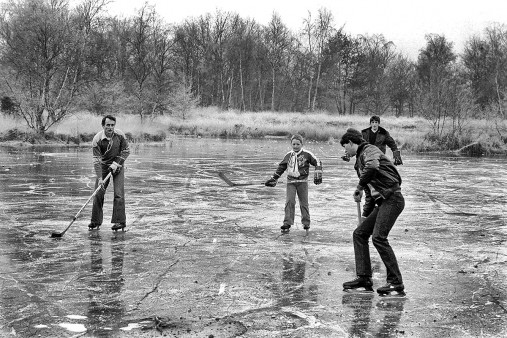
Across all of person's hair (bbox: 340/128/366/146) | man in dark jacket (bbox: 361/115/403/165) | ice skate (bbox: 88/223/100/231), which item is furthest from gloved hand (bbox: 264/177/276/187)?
person's hair (bbox: 340/128/366/146)

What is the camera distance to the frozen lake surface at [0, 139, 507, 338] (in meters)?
5.74

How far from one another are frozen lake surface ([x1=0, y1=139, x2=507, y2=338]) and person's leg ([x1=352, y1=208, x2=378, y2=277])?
1.03 ft

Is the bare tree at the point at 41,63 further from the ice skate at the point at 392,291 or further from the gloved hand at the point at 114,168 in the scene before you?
the ice skate at the point at 392,291

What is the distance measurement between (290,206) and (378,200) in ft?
13.2

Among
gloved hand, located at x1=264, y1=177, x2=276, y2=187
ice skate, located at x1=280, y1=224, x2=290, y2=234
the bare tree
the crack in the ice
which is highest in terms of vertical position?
the bare tree

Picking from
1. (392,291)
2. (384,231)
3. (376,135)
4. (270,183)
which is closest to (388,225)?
(384,231)

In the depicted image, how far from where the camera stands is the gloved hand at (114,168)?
10633 millimetres

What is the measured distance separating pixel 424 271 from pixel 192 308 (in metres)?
3.21

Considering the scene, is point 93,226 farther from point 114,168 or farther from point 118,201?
point 114,168

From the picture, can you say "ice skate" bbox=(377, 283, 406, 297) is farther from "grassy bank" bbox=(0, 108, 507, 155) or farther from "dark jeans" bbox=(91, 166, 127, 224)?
"grassy bank" bbox=(0, 108, 507, 155)

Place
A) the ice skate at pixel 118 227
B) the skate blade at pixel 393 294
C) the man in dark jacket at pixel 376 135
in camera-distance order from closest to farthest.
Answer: the skate blade at pixel 393 294
the ice skate at pixel 118 227
the man in dark jacket at pixel 376 135

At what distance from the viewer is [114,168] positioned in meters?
10.6

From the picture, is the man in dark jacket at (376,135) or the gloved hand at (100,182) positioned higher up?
the man in dark jacket at (376,135)

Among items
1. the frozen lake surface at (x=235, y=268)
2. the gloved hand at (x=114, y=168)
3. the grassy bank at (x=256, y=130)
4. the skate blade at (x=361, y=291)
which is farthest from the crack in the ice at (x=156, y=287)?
the grassy bank at (x=256, y=130)
